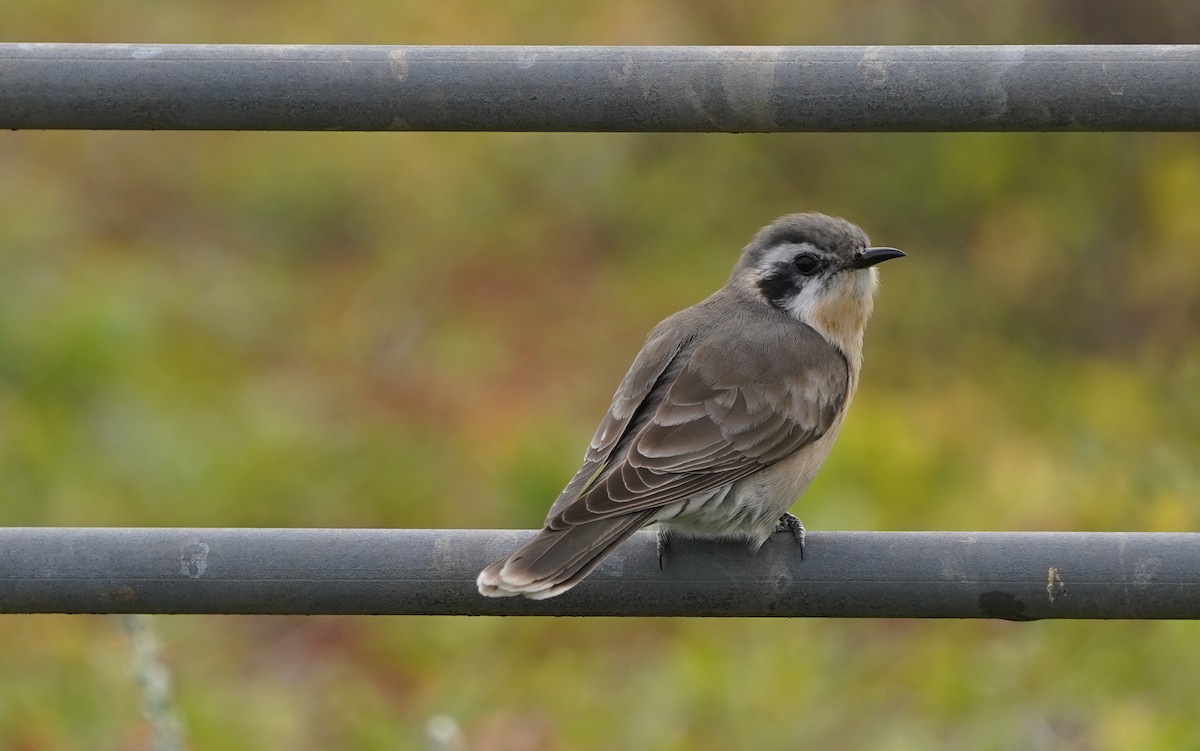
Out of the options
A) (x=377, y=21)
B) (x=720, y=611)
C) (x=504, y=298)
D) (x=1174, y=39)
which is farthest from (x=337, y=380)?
(x=720, y=611)

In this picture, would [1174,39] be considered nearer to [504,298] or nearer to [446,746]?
[504,298]

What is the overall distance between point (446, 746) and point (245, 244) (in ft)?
17.0

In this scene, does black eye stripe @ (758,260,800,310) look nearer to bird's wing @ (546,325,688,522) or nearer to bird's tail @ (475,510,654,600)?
bird's wing @ (546,325,688,522)

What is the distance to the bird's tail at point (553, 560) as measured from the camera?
261 cm

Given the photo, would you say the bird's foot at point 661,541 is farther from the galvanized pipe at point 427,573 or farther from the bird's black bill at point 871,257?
the bird's black bill at point 871,257

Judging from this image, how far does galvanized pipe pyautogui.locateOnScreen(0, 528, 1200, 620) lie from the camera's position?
8.18ft

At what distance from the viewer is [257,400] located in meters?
7.22

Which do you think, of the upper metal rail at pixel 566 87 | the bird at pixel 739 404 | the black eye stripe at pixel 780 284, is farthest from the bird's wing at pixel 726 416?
the upper metal rail at pixel 566 87

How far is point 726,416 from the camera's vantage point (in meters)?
4.11

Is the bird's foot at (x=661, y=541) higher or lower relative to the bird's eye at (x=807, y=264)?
lower

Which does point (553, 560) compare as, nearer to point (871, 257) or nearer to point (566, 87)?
point (566, 87)

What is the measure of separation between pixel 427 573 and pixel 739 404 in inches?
70.4

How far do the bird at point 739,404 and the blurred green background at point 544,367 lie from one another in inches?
58.1

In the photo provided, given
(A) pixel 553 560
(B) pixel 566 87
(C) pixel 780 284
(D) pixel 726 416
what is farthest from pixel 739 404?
(B) pixel 566 87
